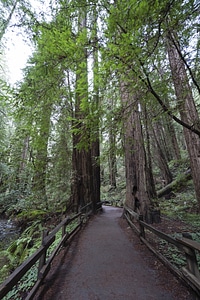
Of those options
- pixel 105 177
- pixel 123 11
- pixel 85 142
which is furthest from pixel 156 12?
pixel 105 177

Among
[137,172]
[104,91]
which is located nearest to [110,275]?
[104,91]

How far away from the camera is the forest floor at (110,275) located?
2.43m

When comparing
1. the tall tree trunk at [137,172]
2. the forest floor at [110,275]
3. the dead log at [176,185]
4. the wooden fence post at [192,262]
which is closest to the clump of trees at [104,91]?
the tall tree trunk at [137,172]

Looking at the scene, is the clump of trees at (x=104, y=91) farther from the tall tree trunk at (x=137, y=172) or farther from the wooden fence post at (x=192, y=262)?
the wooden fence post at (x=192, y=262)

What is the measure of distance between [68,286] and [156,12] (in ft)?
14.8

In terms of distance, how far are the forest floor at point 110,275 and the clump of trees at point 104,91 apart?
7.42 feet

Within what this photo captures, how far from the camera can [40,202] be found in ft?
25.5

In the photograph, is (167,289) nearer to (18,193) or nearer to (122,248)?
(122,248)

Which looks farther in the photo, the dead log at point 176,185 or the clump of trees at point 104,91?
the dead log at point 176,185

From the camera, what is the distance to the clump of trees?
2473mm

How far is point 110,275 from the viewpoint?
2979 millimetres

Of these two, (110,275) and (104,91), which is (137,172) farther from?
(110,275)

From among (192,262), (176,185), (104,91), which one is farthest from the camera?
(176,185)

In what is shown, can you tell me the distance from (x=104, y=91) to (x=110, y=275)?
3887 millimetres
